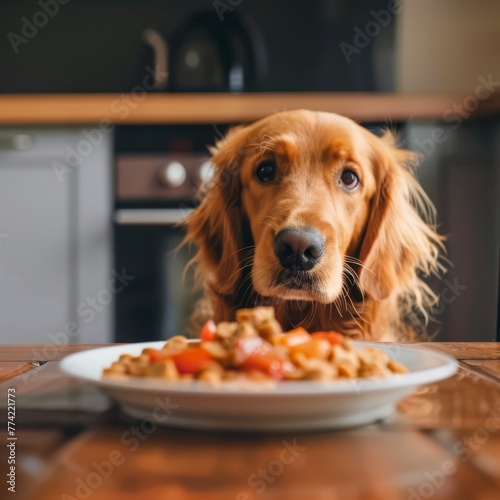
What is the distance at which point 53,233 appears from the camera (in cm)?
241

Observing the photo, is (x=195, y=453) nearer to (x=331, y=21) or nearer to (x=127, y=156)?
(x=127, y=156)

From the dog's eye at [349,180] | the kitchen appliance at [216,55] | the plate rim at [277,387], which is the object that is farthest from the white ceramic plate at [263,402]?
the kitchen appliance at [216,55]

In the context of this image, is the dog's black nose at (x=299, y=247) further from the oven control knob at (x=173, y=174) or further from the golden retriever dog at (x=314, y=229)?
the oven control knob at (x=173, y=174)

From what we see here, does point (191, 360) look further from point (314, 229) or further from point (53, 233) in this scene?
point (53, 233)

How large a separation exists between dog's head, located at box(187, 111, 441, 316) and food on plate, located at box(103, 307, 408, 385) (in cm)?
65

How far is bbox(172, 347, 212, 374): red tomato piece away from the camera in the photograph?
53 cm

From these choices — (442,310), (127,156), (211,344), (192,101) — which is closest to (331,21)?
(192,101)

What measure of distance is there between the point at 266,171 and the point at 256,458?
1121 millimetres

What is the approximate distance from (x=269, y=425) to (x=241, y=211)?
1.18 m

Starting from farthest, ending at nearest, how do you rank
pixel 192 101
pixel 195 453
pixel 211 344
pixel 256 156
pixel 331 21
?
pixel 331 21 → pixel 192 101 → pixel 256 156 → pixel 211 344 → pixel 195 453

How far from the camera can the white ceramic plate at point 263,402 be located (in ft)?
1.42

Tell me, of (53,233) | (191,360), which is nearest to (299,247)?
(191,360)

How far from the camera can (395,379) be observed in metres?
0.47

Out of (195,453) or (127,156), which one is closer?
(195,453)
